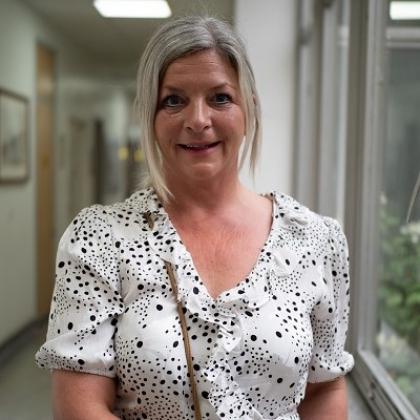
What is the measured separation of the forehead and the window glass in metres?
1.07

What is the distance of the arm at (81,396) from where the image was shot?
3.41 ft

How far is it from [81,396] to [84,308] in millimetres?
144

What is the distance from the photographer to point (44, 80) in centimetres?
614

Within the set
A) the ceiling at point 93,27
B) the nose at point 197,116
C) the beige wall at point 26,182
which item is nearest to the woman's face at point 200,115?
the nose at point 197,116

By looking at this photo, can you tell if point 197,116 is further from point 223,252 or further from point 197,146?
point 223,252

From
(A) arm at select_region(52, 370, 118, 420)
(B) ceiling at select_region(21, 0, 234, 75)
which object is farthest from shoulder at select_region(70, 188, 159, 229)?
(B) ceiling at select_region(21, 0, 234, 75)

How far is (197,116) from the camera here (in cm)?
111

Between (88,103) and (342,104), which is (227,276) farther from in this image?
(88,103)

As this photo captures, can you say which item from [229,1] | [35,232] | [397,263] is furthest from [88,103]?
[397,263]

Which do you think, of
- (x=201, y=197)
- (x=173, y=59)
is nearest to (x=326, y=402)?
(x=201, y=197)

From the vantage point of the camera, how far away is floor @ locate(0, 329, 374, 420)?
3.64 m

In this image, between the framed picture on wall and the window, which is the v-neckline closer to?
the window

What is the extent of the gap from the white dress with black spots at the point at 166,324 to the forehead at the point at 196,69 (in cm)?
25

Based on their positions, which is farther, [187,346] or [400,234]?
[400,234]
